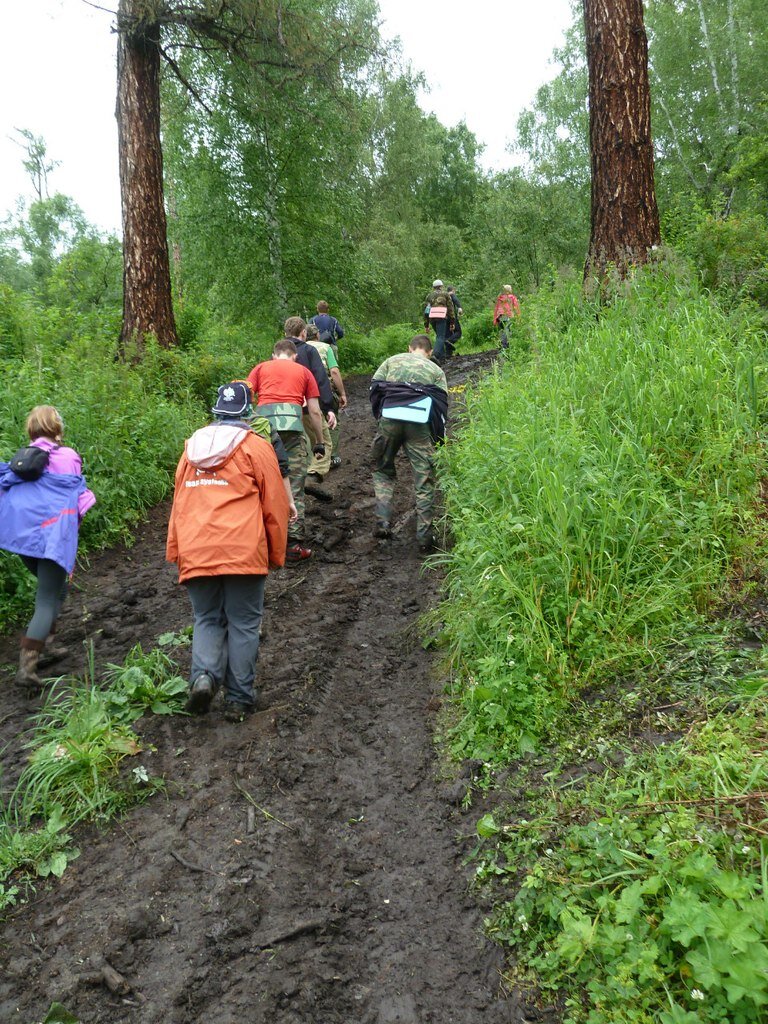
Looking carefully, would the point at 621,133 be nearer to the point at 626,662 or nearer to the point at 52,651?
the point at 626,662

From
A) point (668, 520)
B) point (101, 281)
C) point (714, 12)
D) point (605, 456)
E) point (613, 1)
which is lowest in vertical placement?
point (668, 520)

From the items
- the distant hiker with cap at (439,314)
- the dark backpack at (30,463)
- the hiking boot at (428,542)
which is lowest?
the hiking boot at (428,542)

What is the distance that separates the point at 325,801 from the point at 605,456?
2697mm

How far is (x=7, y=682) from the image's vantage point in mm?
4910

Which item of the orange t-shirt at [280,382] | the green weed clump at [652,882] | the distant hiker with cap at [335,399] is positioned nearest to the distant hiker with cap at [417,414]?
the orange t-shirt at [280,382]

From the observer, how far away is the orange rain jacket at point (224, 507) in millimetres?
4152

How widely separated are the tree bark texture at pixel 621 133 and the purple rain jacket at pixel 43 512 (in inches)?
213

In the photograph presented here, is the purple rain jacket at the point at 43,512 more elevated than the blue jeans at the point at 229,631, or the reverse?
the purple rain jacket at the point at 43,512

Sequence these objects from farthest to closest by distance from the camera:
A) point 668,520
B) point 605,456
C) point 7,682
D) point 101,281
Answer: point 101,281, point 7,682, point 605,456, point 668,520

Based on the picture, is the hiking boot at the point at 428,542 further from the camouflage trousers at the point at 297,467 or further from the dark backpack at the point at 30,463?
the dark backpack at the point at 30,463

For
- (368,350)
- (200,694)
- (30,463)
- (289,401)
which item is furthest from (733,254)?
(368,350)

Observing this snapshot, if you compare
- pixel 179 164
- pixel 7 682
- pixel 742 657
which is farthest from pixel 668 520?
pixel 179 164

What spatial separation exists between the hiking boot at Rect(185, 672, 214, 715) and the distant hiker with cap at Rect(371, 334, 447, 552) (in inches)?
127

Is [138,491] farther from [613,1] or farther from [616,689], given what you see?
[613,1]
